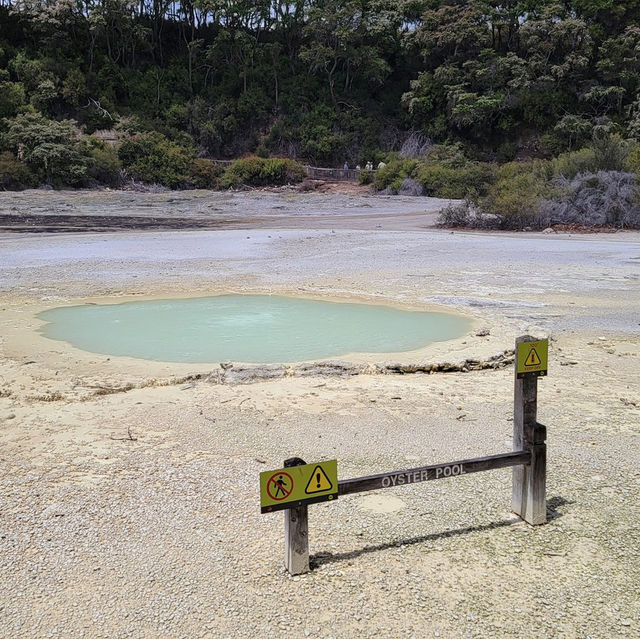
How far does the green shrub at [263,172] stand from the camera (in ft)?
131

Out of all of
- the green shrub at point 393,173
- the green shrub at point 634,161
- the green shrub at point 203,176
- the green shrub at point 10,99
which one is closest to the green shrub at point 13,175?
the green shrub at point 10,99

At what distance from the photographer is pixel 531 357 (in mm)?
3951

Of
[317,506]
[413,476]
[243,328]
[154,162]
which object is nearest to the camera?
[413,476]

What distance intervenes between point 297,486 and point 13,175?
34.0 meters

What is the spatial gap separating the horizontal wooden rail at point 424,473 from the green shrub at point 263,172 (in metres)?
36.9

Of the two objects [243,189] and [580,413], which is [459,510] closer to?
[580,413]

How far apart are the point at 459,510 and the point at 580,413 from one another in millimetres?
2192

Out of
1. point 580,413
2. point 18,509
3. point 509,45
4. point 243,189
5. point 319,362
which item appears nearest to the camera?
point 18,509

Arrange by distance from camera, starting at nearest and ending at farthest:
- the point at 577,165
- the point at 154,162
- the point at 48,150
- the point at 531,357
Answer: the point at 531,357 < the point at 577,165 < the point at 48,150 < the point at 154,162

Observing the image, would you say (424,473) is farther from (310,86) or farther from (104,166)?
(310,86)

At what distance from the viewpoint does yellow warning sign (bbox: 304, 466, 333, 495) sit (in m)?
3.45

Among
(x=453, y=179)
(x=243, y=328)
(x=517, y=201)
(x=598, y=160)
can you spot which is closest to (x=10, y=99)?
(x=453, y=179)

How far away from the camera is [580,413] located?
233 inches

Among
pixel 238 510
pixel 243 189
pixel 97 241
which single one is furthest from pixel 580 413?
pixel 243 189
